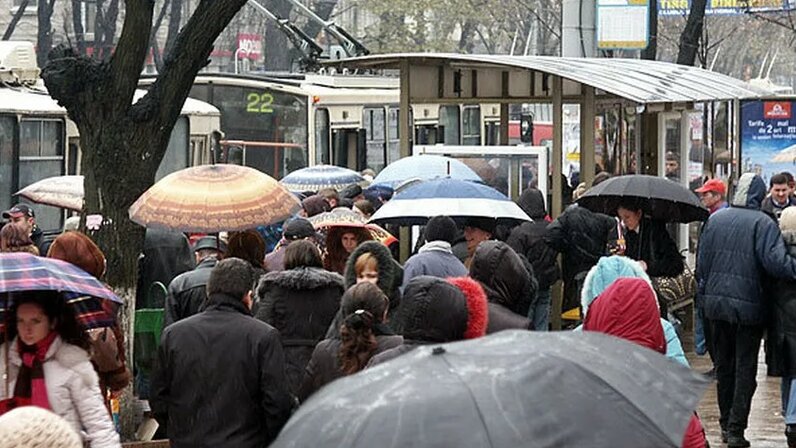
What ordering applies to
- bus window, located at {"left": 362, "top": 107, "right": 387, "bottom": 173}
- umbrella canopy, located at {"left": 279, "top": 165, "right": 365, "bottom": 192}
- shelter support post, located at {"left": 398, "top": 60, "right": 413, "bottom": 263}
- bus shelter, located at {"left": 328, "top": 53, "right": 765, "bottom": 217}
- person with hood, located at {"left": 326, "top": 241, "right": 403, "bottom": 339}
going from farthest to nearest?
bus window, located at {"left": 362, "top": 107, "right": 387, "bottom": 173}
umbrella canopy, located at {"left": 279, "top": 165, "right": 365, "bottom": 192}
shelter support post, located at {"left": 398, "top": 60, "right": 413, "bottom": 263}
bus shelter, located at {"left": 328, "top": 53, "right": 765, "bottom": 217}
person with hood, located at {"left": 326, "top": 241, "right": 403, "bottom": 339}

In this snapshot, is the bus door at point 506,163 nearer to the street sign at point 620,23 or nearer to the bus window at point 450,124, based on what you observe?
the street sign at point 620,23

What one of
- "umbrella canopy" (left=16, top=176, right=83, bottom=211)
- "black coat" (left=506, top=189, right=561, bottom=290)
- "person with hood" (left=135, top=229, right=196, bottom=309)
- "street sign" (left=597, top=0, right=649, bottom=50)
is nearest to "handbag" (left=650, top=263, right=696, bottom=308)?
"black coat" (left=506, top=189, right=561, bottom=290)

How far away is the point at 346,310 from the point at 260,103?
17167mm

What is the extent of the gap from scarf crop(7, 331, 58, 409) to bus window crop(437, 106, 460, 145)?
67.7 feet

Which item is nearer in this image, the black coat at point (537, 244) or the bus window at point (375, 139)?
the black coat at point (537, 244)

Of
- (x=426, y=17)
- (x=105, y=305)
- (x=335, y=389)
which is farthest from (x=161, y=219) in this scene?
(x=426, y=17)

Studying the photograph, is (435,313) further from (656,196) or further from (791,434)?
(656,196)

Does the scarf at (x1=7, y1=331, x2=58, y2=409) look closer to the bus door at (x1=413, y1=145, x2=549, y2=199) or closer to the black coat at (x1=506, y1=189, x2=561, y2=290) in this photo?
the black coat at (x1=506, y1=189, x2=561, y2=290)

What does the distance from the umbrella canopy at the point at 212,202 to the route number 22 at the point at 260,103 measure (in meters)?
13.4

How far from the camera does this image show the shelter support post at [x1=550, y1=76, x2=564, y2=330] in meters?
16.2

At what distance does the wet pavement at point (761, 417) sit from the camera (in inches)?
470

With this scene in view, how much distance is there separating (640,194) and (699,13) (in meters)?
11.7

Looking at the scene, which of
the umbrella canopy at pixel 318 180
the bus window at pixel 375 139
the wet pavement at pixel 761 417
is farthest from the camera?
the bus window at pixel 375 139

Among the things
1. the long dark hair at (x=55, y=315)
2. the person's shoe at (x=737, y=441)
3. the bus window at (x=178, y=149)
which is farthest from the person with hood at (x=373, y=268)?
the bus window at (x=178, y=149)
